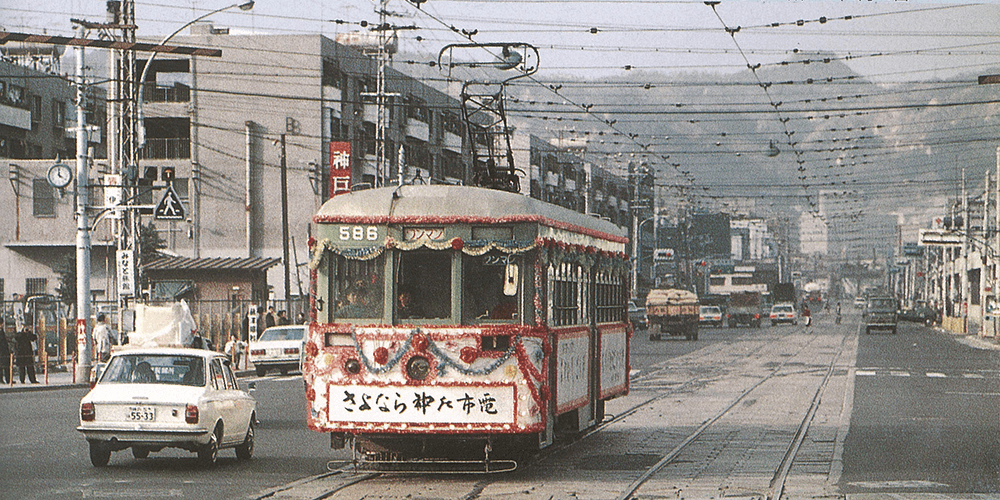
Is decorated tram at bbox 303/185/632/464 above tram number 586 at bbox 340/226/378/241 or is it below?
below

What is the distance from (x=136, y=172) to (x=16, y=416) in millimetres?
10665

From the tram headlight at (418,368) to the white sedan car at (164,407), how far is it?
2.56 metres

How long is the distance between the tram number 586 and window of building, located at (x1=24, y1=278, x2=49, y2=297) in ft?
173

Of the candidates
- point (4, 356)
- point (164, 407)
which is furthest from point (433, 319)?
point (4, 356)

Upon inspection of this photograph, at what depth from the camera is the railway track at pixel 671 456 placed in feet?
43.3

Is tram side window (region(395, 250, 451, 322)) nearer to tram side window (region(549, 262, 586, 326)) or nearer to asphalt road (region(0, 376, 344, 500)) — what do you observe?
tram side window (region(549, 262, 586, 326))

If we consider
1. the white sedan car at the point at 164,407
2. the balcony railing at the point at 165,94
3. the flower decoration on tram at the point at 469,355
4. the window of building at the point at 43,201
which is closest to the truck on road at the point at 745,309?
the balcony railing at the point at 165,94

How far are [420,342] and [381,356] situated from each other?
0.43 meters

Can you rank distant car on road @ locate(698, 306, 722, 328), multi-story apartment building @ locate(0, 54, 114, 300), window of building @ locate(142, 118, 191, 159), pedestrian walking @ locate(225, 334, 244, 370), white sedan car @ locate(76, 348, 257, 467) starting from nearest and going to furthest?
white sedan car @ locate(76, 348, 257, 467), pedestrian walking @ locate(225, 334, 244, 370), multi-story apartment building @ locate(0, 54, 114, 300), window of building @ locate(142, 118, 191, 159), distant car on road @ locate(698, 306, 722, 328)

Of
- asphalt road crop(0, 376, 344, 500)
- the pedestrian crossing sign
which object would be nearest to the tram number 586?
asphalt road crop(0, 376, 344, 500)

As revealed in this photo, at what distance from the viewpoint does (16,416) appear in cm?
2298

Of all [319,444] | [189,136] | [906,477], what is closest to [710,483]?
[906,477]

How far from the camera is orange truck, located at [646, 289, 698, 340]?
64.4 meters

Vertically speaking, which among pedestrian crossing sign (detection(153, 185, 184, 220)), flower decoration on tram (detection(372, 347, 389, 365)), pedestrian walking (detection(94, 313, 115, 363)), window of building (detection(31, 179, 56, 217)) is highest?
window of building (detection(31, 179, 56, 217))
